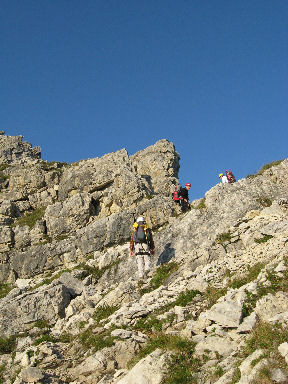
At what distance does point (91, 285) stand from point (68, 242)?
606 centimetres

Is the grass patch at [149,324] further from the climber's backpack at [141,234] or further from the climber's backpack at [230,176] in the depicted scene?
the climber's backpack at [230,176]

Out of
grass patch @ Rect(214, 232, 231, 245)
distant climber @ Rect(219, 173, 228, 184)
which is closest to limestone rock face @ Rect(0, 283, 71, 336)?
grass patch @ Rect(214, 232, 231, 245)

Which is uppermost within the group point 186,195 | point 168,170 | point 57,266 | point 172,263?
point 168,170

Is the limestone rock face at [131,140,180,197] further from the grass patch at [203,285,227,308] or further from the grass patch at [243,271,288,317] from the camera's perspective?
the grass patch at [243,271,288,317]

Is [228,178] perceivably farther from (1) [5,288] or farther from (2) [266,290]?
(1) [5,288]

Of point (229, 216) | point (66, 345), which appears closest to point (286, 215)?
point (229, 216)

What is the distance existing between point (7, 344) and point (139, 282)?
5.97m

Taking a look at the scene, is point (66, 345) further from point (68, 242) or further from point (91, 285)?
point (68, 242)

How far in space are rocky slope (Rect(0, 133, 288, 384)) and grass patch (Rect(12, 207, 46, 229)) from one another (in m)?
0.12

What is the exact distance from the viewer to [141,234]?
60.9 feet

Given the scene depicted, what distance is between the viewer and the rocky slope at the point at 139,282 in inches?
397

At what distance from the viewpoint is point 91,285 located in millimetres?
19672

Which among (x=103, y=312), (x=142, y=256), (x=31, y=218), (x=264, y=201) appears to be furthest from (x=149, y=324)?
(x=31, y=218)

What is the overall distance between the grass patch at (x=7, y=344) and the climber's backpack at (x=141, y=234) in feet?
22.3
